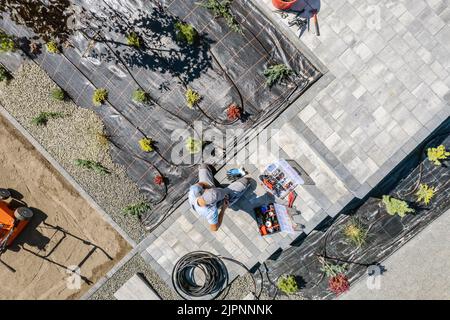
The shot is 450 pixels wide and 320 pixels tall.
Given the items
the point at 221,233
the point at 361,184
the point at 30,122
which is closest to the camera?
the point at 361,184

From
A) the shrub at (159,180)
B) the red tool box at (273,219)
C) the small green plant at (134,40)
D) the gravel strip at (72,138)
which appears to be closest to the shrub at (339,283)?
the red tool box at (273,219)

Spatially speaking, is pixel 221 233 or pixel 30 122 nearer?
pixel 221 233

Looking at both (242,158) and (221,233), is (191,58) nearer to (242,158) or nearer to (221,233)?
(242,158)

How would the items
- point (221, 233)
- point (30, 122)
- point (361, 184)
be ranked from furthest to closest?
point (30, 122)
point (221, 233)
point (361, 184)

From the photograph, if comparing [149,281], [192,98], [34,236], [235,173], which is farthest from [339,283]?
[34,236]

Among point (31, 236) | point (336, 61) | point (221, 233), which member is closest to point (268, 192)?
point (221, 233)

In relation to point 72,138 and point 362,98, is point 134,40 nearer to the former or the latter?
point 72,138

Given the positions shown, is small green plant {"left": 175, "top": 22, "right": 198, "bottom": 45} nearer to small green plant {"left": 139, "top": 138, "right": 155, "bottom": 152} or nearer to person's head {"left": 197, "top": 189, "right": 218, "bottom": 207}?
small green plant {"left": 139, "top": 138, "right": 155, "bottom": 152}

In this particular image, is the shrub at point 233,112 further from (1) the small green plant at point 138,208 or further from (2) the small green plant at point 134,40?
(1) the small green plant at point 138,208
